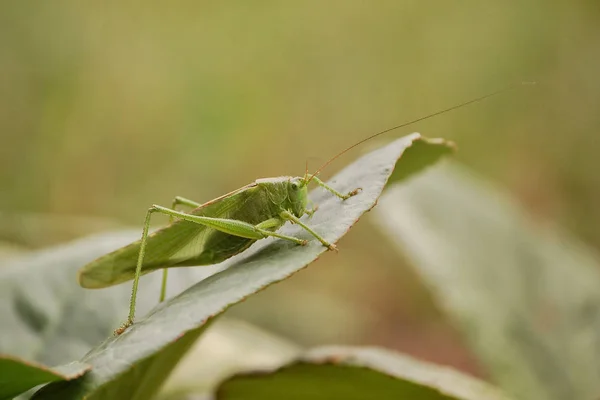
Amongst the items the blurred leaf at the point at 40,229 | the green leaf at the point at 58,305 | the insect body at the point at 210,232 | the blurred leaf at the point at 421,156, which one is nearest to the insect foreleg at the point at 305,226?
the insect body at the point at 210,232

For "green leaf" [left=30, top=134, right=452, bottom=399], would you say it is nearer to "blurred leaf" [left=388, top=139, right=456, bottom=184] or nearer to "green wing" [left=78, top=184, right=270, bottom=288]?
"blurred leaf" [left=388, top=139, right=456, bottom=184]

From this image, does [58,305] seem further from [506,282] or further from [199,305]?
[506,282]

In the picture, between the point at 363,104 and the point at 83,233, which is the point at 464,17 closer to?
the point at 363,104

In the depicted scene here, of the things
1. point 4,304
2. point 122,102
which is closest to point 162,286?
point 4,304

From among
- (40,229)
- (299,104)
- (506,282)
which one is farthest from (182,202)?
(299,104)

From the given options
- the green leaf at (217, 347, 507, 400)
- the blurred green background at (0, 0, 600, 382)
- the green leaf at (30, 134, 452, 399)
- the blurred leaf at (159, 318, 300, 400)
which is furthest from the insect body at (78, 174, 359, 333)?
the blurred green background at (0, 0, 600, 382)

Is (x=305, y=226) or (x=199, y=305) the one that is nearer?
(x=199, y=305)
